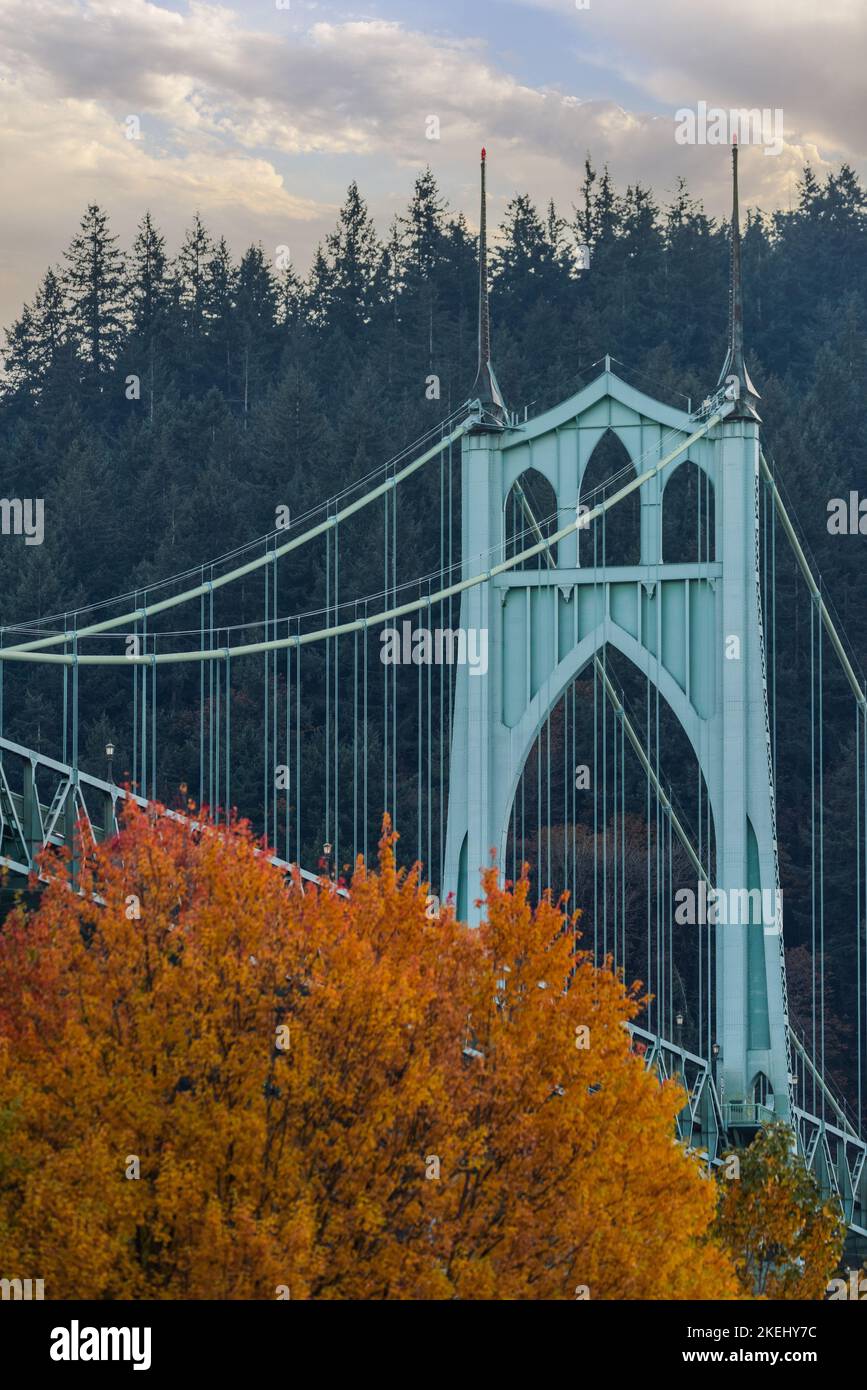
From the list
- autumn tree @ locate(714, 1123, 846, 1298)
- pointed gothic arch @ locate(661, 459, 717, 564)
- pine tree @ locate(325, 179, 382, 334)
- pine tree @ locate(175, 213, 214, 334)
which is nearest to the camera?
autumn tree @ locate(714, 1123, 846, 1298)

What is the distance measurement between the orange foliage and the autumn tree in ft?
10.7

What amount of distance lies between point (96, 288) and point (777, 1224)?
192 ft

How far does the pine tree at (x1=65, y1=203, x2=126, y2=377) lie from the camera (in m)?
79.4

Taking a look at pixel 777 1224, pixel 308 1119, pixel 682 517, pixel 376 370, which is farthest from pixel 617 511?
pixel 308 1119

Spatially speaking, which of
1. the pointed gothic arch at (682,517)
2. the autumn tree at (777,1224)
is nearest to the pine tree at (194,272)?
the pointed gothic arch at (682,517)

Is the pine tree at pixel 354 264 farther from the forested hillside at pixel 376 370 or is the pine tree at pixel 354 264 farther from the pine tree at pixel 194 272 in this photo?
the pine tree at pixel 194 272

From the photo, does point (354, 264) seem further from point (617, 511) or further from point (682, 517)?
point (682, 517)

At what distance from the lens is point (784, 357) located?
73812 millimetres

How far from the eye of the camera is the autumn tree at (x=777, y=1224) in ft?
88.4

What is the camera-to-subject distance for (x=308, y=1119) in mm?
20844

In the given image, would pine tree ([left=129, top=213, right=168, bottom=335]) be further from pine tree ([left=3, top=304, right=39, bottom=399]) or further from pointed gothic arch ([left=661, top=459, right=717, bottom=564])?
pointed gothic arch ([left=661, top=459, right=717, bottom=564])

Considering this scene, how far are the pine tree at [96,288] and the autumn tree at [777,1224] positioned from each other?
185ft

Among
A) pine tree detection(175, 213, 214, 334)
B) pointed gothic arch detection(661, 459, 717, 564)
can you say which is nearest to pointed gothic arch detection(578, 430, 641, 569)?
pointed gothic arch detection(661, 459, 717, 564)
